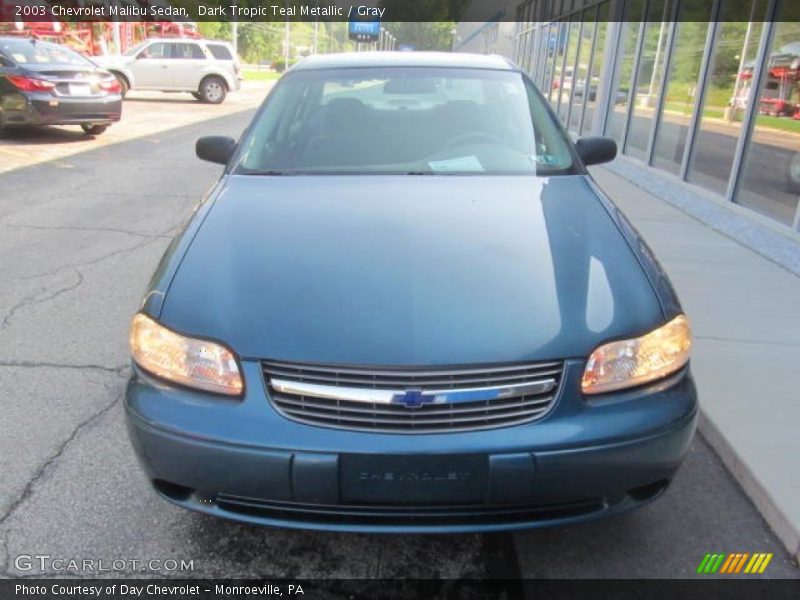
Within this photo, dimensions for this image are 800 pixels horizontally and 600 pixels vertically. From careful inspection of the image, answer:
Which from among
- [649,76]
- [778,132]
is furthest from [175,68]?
[778,132]

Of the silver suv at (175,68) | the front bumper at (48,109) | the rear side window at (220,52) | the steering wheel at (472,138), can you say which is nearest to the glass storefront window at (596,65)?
the front bumper at (48,109)

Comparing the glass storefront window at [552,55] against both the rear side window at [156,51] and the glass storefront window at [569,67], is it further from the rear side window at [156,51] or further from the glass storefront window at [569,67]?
the rear side window at [156,51]

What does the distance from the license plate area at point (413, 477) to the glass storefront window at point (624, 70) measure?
→ 9.68 metres

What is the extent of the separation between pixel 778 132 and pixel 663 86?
281 cm

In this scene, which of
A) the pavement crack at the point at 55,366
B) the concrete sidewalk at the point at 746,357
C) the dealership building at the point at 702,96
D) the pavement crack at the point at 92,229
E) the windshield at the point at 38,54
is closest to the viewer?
the concrete sidewalk at the point at 746,357

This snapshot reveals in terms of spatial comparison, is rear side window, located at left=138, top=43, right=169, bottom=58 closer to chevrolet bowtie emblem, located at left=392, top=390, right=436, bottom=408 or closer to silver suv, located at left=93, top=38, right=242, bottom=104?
silver suv, located at left=93, top=38, right=242, bottom=104

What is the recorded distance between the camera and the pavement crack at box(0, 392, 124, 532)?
7.86 ft

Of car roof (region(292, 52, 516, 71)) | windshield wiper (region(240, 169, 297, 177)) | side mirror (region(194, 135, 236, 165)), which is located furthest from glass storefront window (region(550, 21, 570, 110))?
windshield wiper (region(240, 169, 297, 177))

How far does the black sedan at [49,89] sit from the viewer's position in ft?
32.8

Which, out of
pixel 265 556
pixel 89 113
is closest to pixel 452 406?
pixel 265 556

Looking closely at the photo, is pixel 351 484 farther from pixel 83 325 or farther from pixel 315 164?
pixel 83 325

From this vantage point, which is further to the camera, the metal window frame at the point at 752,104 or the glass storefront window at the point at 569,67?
the glass storefront window at the point at 569,67

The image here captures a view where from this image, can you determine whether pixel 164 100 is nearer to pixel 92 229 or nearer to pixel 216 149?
pixel 92 229

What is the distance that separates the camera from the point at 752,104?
255 inches
